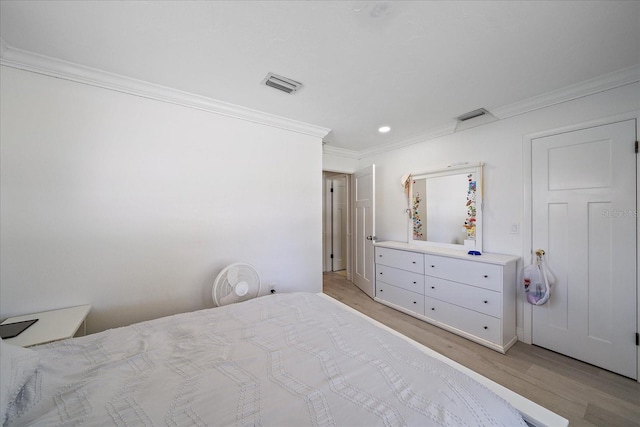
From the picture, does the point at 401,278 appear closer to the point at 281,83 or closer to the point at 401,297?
the point at 401,297

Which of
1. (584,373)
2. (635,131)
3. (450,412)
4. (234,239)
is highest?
(635,131)

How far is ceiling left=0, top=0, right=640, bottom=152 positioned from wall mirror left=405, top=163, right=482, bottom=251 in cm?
91

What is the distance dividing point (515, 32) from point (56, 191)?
3164 millimetres

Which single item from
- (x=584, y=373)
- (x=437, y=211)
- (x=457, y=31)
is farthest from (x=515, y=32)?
(x=584, y=373)

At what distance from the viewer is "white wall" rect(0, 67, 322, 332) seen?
1.50 metres

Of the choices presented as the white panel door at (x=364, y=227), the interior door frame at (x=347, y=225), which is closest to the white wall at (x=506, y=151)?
the white panel door at (x=364, y=227)

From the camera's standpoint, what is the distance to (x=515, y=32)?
1297mm

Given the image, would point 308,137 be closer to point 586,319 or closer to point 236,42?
point 236,42

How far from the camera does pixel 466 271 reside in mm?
2295

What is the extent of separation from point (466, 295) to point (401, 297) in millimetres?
806

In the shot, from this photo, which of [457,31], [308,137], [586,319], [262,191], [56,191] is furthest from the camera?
[308,137]

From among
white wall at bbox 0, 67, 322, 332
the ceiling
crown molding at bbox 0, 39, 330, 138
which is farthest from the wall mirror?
crown molding at bbox 0, 39, 330, 138

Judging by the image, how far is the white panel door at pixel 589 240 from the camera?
1718 millimetres

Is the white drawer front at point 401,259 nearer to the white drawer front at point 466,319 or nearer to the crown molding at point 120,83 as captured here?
the white drawer front at point 466,319
